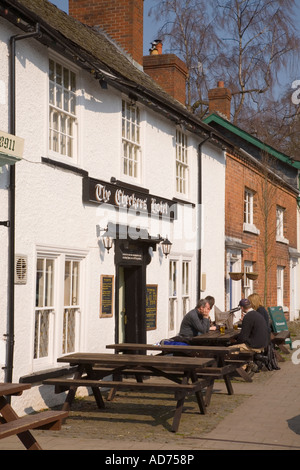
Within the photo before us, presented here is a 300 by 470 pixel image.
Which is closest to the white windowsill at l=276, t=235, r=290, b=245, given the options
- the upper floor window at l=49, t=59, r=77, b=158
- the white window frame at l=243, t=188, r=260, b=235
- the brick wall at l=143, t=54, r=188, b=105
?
the white window frame at l=243, t=188, r=260, b=235

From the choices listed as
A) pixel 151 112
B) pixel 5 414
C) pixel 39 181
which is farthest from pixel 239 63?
pixel 5 414

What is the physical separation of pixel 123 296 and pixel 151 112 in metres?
3.72

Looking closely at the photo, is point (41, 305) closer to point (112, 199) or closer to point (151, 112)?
point (112, 199)

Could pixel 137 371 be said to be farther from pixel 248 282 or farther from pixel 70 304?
pixel 248 282

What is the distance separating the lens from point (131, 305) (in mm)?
12922

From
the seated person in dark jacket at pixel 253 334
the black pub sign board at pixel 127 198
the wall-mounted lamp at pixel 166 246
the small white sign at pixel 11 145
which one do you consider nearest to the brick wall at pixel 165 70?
the black pub sign board at pixel 127 198

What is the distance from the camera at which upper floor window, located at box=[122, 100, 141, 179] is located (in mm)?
12617

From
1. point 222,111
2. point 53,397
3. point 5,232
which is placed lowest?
point 53,397

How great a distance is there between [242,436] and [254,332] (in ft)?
16.9

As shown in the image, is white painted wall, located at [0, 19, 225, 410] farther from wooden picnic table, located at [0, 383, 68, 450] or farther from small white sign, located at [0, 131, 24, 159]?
wooden picnic table, located at [0, 383, 68, 450]

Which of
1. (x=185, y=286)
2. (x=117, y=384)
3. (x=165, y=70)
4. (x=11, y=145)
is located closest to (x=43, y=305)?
(x=117, y=384)

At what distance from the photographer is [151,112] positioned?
538 inches

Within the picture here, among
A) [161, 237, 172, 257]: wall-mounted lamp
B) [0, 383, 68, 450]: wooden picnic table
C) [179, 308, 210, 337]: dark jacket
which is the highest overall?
[161, 237, 172, 257]: wall-mounted lamp

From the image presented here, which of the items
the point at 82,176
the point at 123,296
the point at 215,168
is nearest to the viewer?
the point at 82,176
